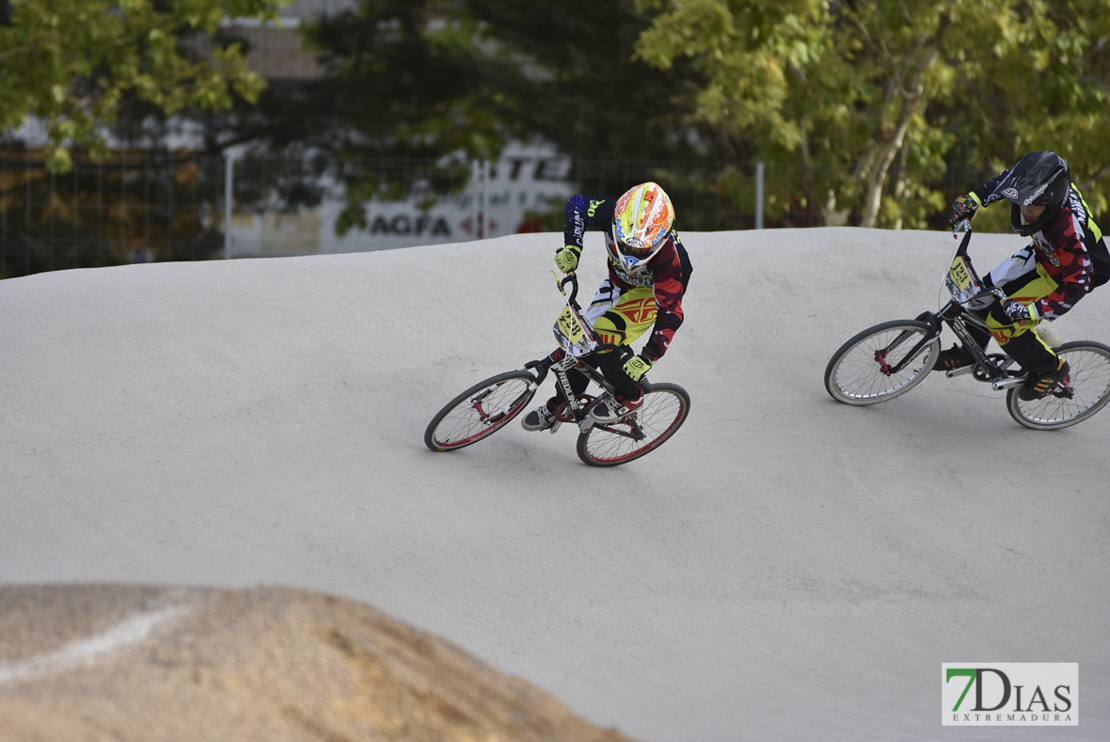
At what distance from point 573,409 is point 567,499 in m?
0.58

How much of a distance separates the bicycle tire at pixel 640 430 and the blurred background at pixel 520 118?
822cm

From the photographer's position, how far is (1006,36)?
1418 cm

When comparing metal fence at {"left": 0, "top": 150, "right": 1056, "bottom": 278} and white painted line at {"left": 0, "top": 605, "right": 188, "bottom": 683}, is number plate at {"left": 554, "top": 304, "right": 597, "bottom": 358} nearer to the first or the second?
white painted line at {"left": 0, "top": 605, "right": 188, "bottom": 683}

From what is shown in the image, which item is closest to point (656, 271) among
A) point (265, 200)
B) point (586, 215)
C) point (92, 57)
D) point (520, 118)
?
point (586, 215)

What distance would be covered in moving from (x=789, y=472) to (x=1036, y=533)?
159 cm

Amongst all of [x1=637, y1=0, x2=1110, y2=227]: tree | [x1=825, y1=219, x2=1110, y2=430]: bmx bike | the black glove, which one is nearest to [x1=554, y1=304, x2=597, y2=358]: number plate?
[x1=825, y1=219, x2=1110, y2=430]: bmx bike

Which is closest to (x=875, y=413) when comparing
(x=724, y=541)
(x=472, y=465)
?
(x=724, y=541)

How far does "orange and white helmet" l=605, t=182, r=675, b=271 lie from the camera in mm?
5766

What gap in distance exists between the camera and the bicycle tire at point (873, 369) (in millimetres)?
7484

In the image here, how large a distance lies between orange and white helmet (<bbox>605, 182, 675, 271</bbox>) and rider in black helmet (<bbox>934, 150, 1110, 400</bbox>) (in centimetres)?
234

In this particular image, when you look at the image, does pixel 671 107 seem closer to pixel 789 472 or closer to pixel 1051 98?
pixel 1051 98

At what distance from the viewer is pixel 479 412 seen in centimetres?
648

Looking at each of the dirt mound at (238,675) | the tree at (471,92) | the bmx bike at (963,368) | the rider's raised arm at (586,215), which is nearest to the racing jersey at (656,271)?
the rider's raised arm at (586,215)

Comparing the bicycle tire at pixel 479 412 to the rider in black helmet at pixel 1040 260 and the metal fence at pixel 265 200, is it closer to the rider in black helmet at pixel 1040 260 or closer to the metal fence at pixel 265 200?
the rider in black helmet at pixel 1040 260
